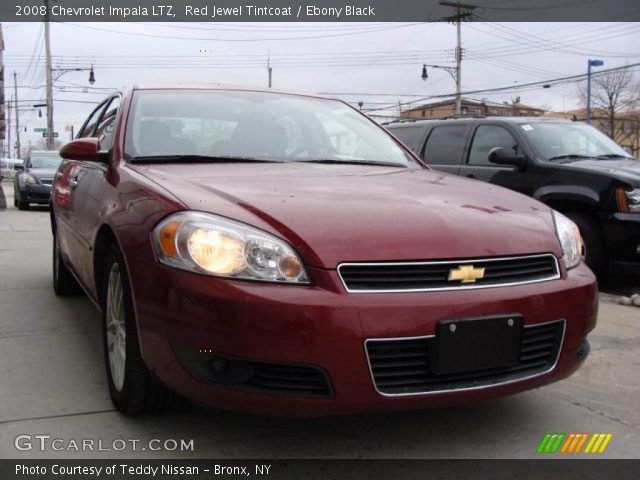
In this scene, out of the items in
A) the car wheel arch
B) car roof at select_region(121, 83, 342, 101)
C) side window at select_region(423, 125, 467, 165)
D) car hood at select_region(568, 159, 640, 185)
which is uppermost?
car roof at select_region(121, 83, 342, 101)

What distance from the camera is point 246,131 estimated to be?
3.46 meters

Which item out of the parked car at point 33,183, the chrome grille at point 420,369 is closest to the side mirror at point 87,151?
the chrome grille at point 420,369

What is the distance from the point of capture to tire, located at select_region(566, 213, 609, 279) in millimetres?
5766

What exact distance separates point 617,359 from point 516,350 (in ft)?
5.97

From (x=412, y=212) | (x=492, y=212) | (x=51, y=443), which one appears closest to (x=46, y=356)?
(x=51, y=443)

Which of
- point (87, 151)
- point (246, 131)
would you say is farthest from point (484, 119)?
point (87, 151)

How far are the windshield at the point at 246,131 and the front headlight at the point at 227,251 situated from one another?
0.93 meters

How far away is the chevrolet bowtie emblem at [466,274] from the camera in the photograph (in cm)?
225

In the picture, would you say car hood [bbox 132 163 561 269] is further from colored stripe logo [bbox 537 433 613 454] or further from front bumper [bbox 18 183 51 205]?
front bumper [bbox 18 183 51 205]

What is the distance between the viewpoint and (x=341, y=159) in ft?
11.4

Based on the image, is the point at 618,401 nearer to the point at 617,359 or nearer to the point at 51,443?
the point at 617,359

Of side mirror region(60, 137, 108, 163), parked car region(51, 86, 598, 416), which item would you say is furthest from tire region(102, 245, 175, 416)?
side mirror region(60, 137, 108, 163)

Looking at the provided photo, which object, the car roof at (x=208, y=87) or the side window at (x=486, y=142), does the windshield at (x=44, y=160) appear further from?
the car roof at (x=208, y=87)

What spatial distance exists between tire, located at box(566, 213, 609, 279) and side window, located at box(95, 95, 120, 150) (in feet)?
14.1
